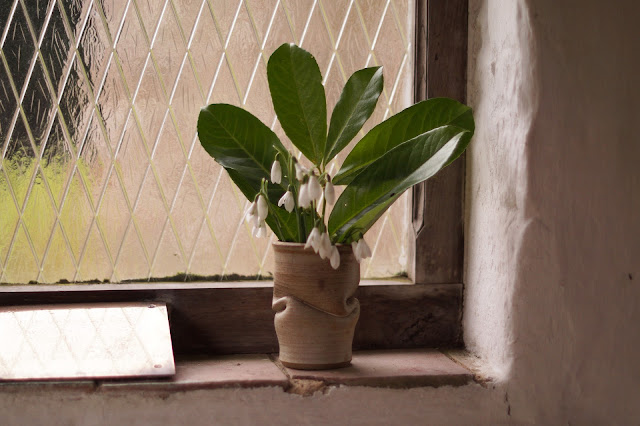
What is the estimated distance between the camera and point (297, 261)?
3.27ft

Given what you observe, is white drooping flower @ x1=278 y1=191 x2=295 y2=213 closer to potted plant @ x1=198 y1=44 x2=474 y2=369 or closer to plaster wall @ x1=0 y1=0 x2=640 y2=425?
potted plant @ x1=198 y1=44 x2=474 y2=369

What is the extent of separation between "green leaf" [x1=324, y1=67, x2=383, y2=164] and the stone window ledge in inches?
13.4

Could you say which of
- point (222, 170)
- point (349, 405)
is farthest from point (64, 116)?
point (349, 405)

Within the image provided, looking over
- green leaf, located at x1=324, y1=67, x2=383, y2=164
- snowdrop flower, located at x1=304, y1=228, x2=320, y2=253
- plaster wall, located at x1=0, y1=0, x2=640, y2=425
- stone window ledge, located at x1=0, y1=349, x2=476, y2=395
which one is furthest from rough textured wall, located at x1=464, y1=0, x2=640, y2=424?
snowdrop flower, located at x1=304, y1=228, x2=320, y2=253

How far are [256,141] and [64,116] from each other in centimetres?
37

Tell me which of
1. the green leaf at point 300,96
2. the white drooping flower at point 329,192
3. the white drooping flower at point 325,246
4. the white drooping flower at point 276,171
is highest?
the green leaf at point 300,96

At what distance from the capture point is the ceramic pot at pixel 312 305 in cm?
99

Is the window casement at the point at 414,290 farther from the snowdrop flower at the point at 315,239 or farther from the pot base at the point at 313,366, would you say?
the snowdrop flower at the point at 315,239

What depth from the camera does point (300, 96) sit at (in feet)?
3.32

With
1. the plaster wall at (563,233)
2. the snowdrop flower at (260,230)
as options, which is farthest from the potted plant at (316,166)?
the plaster wall at (563,233)

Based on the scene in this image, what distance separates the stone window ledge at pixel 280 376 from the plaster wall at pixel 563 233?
2 cm

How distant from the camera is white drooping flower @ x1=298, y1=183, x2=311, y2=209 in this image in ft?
3.02

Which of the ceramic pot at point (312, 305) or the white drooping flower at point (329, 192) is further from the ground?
the white drooping flower at point (329, 192)

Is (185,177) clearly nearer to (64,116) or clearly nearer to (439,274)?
(64,116)
